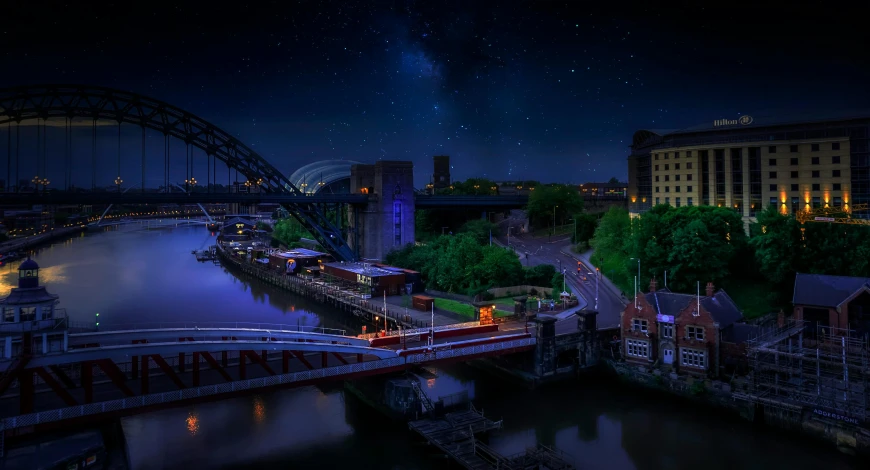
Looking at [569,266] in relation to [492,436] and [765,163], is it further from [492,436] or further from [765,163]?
[492,436]

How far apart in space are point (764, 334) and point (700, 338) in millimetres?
3167

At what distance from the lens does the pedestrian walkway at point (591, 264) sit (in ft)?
160

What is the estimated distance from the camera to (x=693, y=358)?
33469mm

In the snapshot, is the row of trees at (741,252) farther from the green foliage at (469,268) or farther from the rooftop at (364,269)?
the rooftop at (364,269)

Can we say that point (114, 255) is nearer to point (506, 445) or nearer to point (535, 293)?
point (535, 293)

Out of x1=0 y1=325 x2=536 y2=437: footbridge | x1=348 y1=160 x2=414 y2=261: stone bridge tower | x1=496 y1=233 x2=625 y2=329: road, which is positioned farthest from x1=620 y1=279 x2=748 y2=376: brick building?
x1=348 y1=160 x2=414 y2=261: stone bridge tower

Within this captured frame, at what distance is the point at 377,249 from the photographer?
73.9m

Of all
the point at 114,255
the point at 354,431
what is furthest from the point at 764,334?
the point at 114,255

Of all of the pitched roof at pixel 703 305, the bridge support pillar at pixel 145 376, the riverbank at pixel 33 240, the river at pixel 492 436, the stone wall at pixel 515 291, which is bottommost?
the river at pixel 492 436

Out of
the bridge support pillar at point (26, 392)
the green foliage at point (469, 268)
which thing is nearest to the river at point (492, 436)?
the bridge support pillar at point (26, 392)

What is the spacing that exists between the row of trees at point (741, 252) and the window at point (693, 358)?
33.1ft

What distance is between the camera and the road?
145 feet

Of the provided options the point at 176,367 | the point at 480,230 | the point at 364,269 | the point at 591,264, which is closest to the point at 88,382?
the point at 176,367

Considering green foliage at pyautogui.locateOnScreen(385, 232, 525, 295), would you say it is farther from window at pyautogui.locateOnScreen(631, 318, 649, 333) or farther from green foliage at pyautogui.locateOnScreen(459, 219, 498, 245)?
window at pyautogui.locateOnScreen(631, 318, 649, 333)
